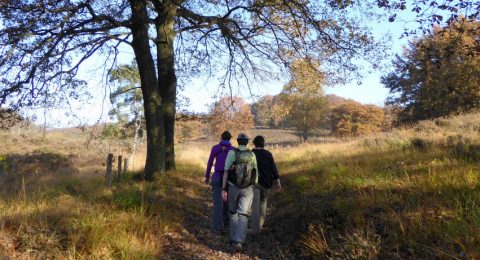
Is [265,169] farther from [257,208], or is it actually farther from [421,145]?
[421,145]

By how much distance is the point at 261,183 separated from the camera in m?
7.84

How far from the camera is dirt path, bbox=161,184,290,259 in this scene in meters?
6.34

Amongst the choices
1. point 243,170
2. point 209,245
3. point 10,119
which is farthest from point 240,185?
point 10,119

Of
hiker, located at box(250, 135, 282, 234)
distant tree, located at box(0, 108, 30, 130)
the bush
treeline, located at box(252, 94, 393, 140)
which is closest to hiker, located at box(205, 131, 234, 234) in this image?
hiker, located at box(250, 135, 282, 234)

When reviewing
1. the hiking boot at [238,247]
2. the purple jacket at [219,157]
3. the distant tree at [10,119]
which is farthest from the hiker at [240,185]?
the distant tree at [10,119]

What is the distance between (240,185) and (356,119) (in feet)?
183

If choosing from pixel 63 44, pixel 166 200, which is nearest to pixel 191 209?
pixel 166 200

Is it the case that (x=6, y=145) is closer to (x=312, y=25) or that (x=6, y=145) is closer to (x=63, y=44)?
(x=63, y=44)

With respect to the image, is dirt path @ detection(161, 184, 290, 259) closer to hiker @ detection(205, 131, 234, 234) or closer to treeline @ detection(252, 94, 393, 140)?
hiker @ detection(205, 131, 234, 234)

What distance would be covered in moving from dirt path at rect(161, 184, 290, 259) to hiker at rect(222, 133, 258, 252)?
335mm

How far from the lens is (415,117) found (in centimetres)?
3872

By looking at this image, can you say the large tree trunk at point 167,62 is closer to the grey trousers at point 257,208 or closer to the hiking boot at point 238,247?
the grey trousers at point 257,208

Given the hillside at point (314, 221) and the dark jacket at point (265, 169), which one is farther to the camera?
the dark jacket at point (265, 169)

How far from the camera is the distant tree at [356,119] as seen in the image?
56.6 m
